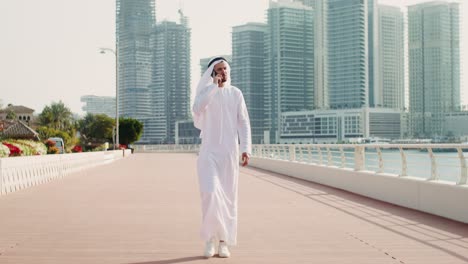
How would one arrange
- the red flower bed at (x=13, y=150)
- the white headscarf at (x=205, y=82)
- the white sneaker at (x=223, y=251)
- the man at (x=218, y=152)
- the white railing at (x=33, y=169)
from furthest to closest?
1. the red flower bed at (x=13, y=150)
2. the white railing at (x=33, y=169)
3. the white headscarf at (x=205, y=82)
4. the white sneaker at (x=223, y=251)
5. the man at (x=218, y=152)

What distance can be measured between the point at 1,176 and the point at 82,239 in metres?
8.37

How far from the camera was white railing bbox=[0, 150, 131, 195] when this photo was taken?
15477 mm

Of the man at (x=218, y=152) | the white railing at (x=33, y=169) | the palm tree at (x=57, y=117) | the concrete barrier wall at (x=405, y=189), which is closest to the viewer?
the man at (x=218, y=152)

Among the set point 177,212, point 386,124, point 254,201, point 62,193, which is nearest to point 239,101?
point 177,212

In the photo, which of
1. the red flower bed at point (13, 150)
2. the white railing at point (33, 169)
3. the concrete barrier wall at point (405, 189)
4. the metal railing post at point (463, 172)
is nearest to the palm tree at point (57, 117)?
the white railing at point (33, 169)

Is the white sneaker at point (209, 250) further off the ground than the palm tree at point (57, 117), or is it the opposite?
the palm tree at point (57, 117)

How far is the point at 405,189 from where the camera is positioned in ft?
39.6

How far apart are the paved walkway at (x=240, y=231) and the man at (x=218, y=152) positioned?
297 millimetres

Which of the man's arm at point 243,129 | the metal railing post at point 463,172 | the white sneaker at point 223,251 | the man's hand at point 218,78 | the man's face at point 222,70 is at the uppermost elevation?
the man's face at point 222,70

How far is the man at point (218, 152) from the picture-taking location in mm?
6254

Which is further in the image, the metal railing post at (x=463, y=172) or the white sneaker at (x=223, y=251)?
the metal railing post at (x=463, y=172)

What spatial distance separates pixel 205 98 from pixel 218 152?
558mm

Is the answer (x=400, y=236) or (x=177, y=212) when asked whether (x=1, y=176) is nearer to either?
(x=177, y=212)

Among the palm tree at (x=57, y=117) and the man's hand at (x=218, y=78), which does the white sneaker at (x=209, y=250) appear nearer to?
the man's hand at (x=218, y=78)
